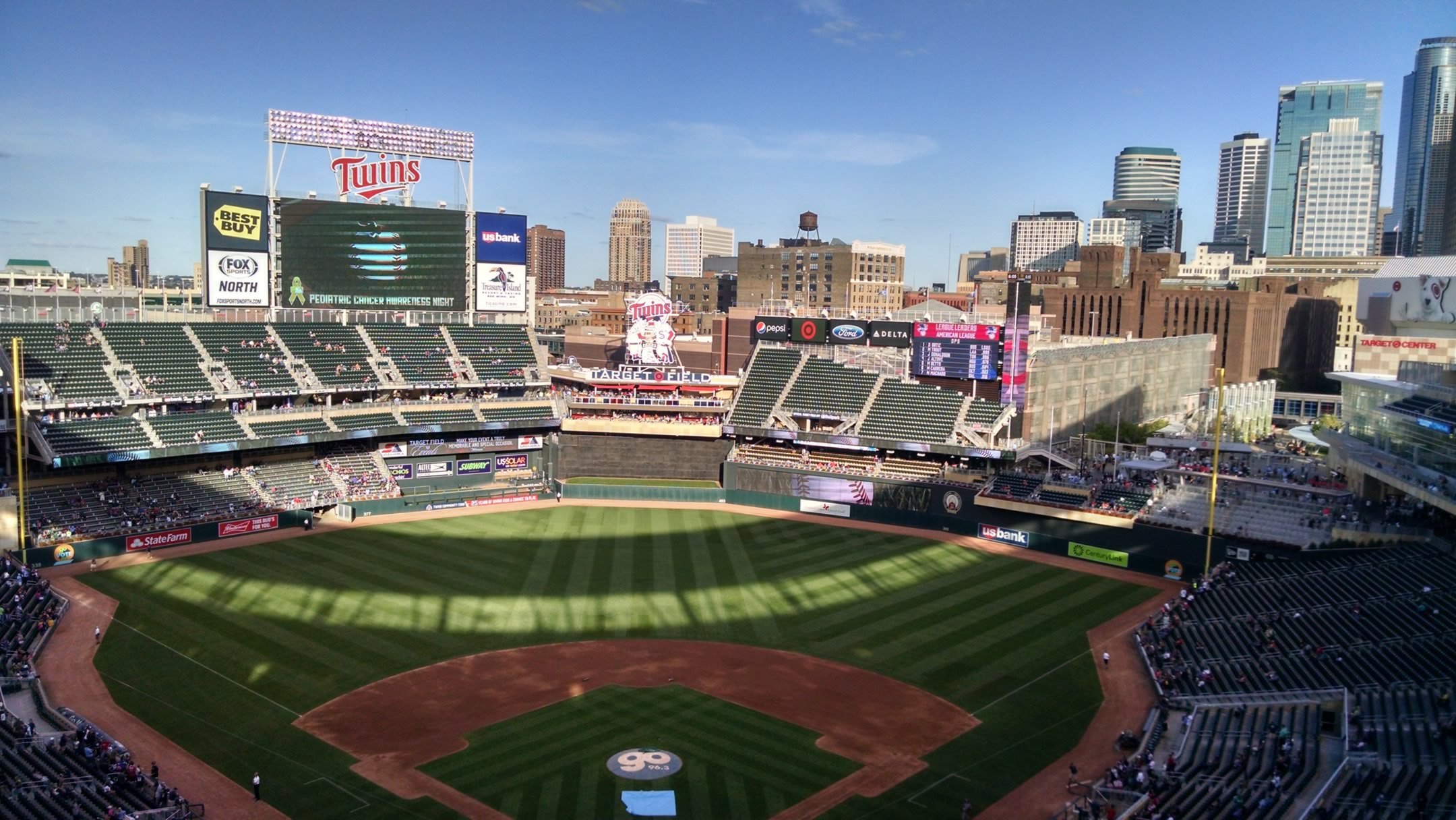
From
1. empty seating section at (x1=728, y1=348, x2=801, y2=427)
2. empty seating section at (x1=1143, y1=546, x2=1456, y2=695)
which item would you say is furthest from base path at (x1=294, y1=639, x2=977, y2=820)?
empty seating section at (x1=728, y1=348, x2=801, y2=427)

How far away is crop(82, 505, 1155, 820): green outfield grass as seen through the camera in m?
26.1

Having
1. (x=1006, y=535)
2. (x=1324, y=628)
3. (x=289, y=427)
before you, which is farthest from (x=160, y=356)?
(x=1324, y=628)

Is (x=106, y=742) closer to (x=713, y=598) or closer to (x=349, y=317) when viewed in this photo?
(x=713, y=598)

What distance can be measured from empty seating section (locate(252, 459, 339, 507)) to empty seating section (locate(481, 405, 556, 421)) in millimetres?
10009

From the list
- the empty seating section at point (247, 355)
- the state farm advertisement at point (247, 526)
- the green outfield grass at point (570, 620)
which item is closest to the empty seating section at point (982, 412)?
the green outfield grass at point (570, 620)

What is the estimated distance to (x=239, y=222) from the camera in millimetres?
56031

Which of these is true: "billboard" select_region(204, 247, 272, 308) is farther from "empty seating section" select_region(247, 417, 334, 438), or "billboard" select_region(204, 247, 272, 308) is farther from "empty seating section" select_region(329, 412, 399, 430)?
"empty seating section" select_region(329, 412, 399, 430)

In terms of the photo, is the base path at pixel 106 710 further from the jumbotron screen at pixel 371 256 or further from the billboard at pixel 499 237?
the billboard at pixel 499 237

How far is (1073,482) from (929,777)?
2790cm

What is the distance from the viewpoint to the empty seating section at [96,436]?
1825 inches

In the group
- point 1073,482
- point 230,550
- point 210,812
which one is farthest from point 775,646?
point 230,550

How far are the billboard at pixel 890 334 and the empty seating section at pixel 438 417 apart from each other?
24125 millimetres

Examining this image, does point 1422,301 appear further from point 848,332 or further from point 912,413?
point 848,332

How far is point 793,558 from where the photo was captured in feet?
153
